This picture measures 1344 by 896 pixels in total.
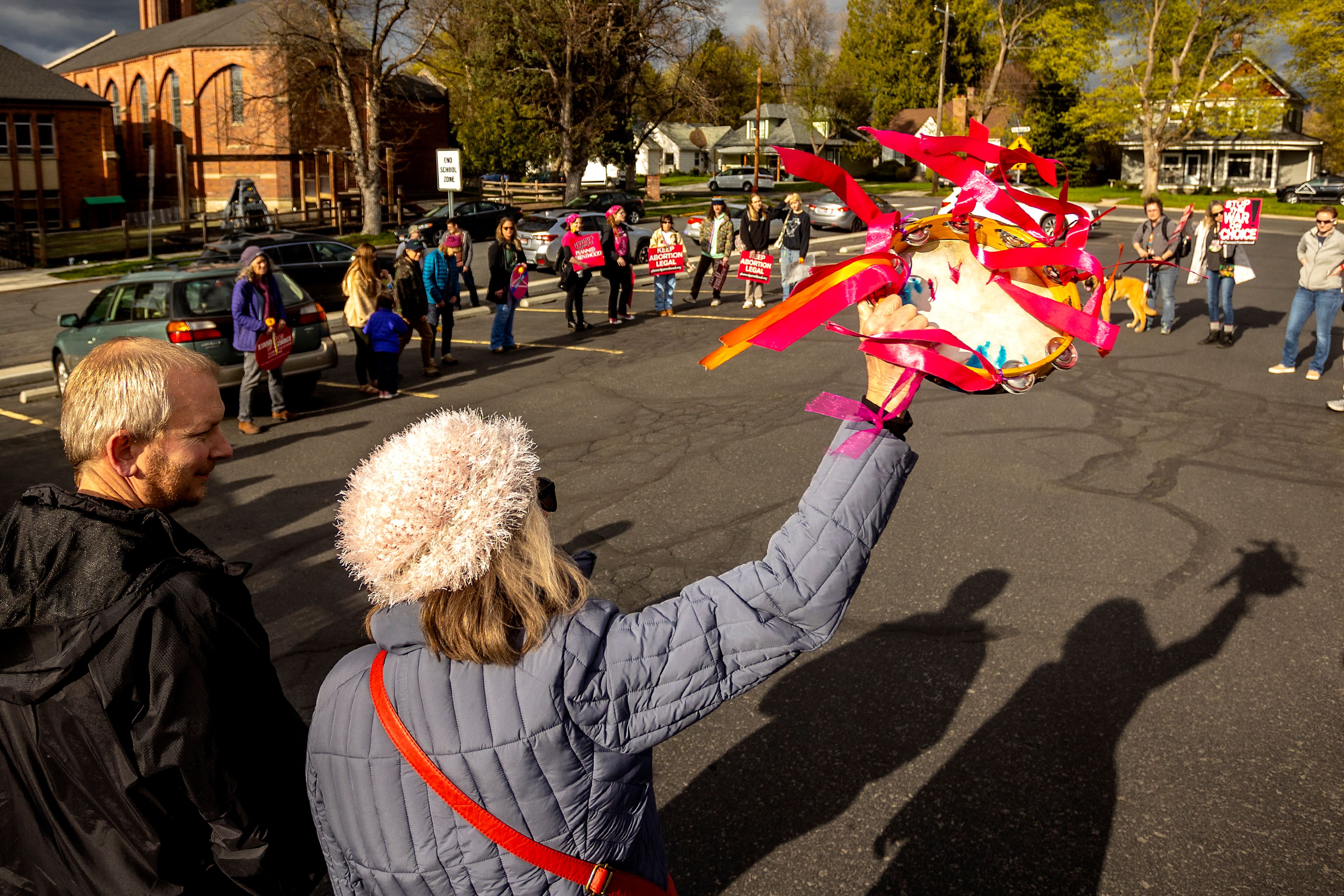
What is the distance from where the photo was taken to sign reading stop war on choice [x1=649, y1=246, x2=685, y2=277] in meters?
16.6

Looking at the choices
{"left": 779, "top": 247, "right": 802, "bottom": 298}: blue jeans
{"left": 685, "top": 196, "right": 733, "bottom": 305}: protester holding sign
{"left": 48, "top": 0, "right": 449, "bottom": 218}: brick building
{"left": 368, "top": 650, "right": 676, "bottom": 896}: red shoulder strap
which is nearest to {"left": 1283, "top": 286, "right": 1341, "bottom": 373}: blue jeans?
{"left": 779, "top": 247, "right": 802, "bottom": 298}: blue jeans

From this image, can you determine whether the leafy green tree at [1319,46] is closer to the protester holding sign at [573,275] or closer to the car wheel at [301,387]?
the protester holding sign at [573,275]

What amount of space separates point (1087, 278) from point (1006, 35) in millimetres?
56919

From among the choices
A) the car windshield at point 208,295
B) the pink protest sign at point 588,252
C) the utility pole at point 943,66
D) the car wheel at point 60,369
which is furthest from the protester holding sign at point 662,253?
the utility pole at point 943,66

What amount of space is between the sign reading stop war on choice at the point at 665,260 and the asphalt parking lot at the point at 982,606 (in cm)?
536

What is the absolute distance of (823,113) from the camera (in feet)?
248

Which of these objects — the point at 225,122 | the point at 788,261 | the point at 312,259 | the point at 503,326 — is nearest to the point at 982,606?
the point at 503,326

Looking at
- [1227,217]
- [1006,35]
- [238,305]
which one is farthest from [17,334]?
[1006,35]

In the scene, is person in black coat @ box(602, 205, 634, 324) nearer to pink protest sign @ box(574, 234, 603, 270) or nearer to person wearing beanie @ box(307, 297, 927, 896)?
pink protest sign @ box(574, 234, 603, 270)

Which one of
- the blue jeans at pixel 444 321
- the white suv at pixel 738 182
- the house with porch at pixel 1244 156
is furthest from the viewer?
the house with porch at pixel 1244 156

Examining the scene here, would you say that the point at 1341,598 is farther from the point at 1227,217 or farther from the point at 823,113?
the point at 823,113

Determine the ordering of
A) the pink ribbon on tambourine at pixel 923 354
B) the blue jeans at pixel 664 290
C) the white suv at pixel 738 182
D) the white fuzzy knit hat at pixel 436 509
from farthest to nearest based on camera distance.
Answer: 1. the white suv at pixel 738 182
2. the blue jeans at pixel 664 290
3. the pink ribbon on tambourine at pixel 923 354
4. the white fuzzy knit hat at pixel 436 509

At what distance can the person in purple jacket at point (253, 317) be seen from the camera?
9570 millimetres

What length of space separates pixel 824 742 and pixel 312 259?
1684 cm
